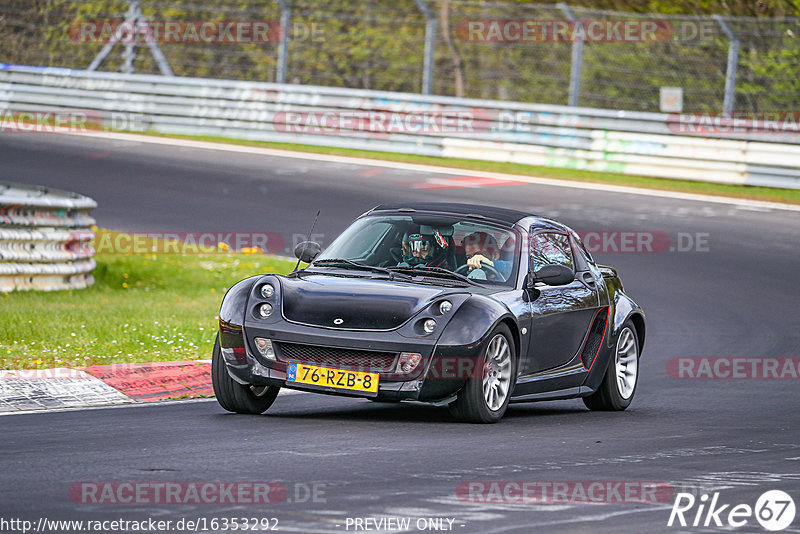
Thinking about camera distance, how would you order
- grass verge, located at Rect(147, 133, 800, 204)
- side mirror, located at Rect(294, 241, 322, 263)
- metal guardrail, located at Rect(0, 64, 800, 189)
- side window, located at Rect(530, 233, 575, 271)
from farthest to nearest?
metal guardrail, located at Rect(0, 64, 800, 189), grass verge, located at Rect(147, 133, 800, 204), side window, located at Rect(530, 233, 575, 271), side mirror, located at Rect(294, 241, 322, 263)

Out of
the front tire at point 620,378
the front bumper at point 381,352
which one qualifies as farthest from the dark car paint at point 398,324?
the front tire at point 620,378

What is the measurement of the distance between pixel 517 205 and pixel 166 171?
A: 6000mm

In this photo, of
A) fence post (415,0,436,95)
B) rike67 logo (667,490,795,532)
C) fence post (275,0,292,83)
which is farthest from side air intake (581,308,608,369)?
fence post (275,0,292,83)

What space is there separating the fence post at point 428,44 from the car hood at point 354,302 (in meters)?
17.0

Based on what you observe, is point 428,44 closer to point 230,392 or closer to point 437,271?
point 437,271

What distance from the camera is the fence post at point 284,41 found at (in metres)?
26.0

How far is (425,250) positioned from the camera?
30.0 ft

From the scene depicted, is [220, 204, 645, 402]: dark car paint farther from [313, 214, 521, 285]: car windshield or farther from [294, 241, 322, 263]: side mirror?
[294, 241, 322, 263]: side mirror

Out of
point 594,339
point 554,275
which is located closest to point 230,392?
point 554,275

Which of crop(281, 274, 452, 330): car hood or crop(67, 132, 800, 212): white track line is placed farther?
crop(67, 132, 800, 212): white track line

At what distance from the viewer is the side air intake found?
31.9 feet

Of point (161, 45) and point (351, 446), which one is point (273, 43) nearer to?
point (161, 45)

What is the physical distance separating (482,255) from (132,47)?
1949cm

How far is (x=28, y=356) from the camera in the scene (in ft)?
33.3
